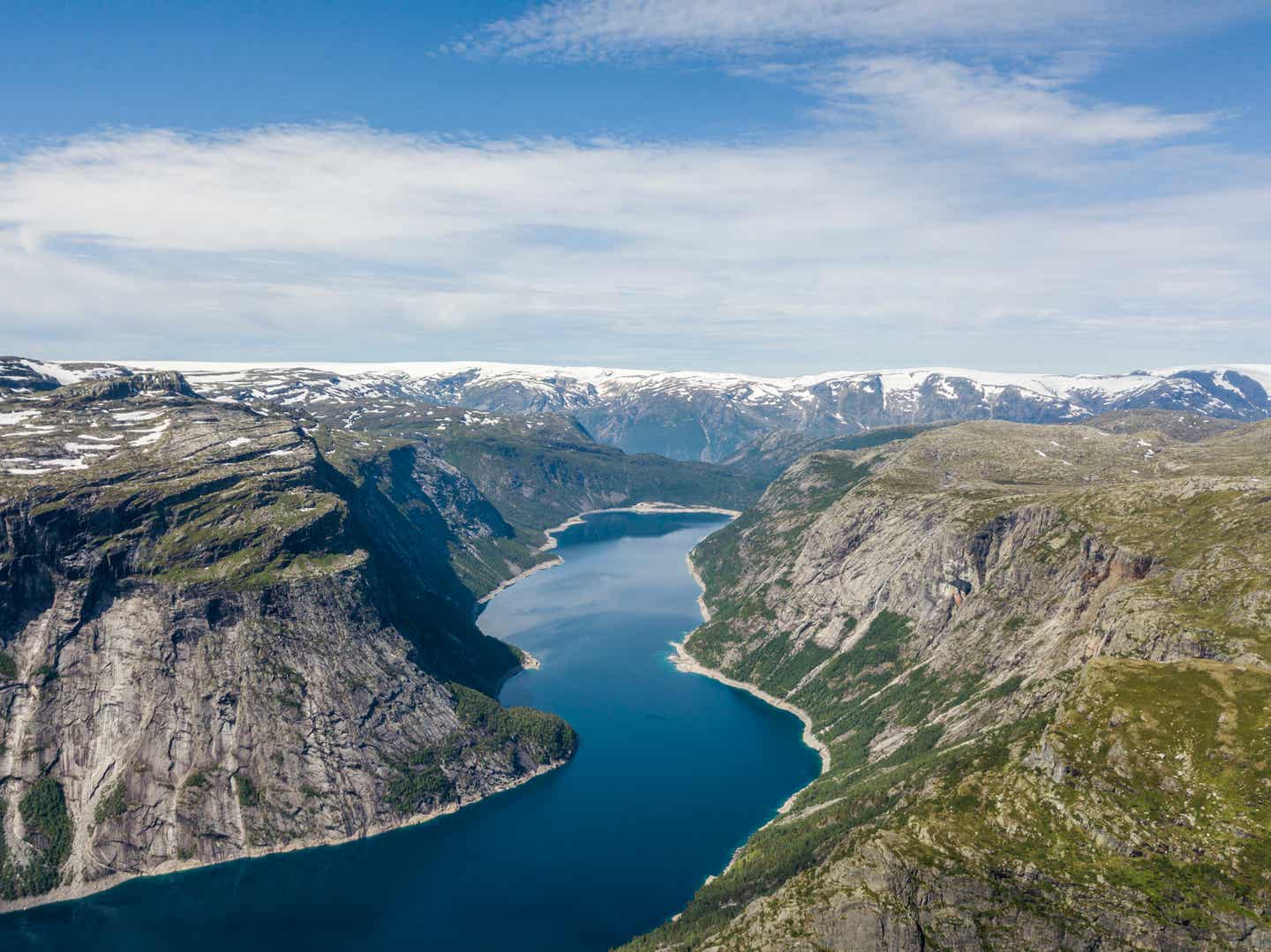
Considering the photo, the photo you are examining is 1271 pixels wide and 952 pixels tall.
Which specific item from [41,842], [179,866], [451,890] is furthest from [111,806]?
[451,890]

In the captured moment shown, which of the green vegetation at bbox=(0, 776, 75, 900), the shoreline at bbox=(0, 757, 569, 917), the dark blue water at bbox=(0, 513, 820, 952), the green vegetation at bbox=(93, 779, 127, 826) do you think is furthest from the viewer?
the green vegetation at bbox=(93, 779, 127, 826)

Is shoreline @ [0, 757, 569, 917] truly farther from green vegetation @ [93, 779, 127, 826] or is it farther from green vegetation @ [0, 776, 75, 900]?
green vegetation @ [93, 779, 127, 826]

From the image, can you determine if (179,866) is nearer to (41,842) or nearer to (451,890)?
(41,842)

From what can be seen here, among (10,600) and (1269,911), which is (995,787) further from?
(10,600)

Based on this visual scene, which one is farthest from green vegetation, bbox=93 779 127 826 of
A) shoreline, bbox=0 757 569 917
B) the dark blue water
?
the dark blue water

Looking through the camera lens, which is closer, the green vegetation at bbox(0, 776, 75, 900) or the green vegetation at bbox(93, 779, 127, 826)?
the green vegetation at bbox(0, 776, 75, 900)

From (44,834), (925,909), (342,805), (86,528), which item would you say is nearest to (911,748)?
(925,909)

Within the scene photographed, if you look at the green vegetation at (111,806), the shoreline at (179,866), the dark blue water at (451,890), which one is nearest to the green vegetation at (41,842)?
the shoreline at (179,866)

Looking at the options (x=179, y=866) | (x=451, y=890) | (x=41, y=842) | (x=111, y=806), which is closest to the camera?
(x=451, y=890)

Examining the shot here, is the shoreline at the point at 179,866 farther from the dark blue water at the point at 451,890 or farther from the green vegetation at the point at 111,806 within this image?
the green vegetation at the point at 111,806
